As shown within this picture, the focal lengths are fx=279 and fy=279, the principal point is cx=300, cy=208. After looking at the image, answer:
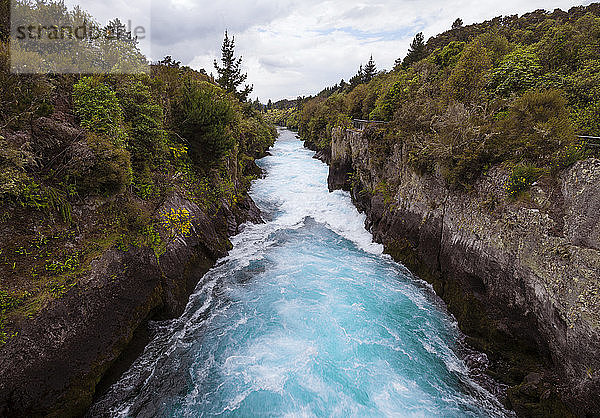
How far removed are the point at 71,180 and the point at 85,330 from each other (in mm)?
4341

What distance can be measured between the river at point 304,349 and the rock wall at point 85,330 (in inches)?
36.1

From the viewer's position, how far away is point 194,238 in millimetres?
13438

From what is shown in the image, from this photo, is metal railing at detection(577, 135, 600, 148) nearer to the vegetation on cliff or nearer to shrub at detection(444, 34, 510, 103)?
shrub at detection(444, 34, 510, 103)

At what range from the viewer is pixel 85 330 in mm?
7281

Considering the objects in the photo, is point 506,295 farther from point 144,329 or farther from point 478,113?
point 144,329

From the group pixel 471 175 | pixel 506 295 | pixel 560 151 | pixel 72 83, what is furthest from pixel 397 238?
pixel 72 83

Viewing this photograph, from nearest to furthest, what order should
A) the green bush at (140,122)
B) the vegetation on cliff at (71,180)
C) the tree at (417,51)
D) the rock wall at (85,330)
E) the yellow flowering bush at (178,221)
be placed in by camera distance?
the rock wall at (85,330)
the vegetation on cliff at (71,180)
the green bush at (140,122)
the yellow flowering bush at (178,221)
the tree at (417,51)

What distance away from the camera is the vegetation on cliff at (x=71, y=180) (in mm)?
6746

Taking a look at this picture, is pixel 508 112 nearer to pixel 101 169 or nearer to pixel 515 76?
pixel 515 76

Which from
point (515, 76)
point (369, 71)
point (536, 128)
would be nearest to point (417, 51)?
point (369, 71)

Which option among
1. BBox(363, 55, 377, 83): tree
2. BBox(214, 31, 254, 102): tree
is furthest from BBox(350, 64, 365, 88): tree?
BBox(214, 31, 254, 102): tree

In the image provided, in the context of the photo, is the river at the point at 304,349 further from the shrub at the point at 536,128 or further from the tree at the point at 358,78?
the tree at the point at 358,78

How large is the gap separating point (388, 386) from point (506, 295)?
4911 millimetres

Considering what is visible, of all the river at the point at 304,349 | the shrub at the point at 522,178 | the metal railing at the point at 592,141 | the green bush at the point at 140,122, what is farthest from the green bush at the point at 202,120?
the metal railing at the point at 592,141
